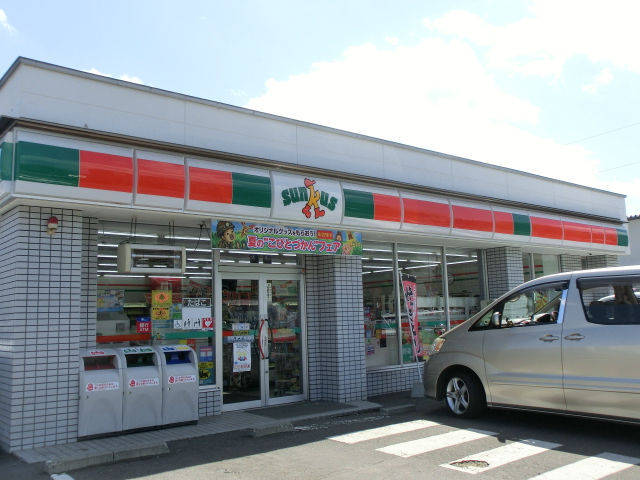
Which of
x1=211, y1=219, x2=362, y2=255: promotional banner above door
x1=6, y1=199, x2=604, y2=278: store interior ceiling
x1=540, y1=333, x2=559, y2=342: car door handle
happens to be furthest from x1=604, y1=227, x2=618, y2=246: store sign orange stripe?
x1=540, y1=333, x2=559, y2=342: car door handle

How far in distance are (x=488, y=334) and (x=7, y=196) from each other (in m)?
6.61

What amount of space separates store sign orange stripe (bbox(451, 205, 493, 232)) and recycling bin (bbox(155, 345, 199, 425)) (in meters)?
6.14

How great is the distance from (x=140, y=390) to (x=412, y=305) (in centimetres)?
567

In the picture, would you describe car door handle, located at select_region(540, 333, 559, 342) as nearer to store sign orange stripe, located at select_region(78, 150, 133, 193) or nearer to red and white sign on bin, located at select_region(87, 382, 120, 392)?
red and white sign on bin, located at select_region(87, 382, 120, 392)

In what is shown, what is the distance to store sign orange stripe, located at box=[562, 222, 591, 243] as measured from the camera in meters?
14.1

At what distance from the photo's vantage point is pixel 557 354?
7055 mm

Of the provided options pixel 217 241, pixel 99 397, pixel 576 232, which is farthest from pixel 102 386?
pixel 576 232

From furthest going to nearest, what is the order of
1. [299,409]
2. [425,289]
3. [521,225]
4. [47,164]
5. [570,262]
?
1. [570,262]
2. [521,225]
3. [425,289]
4. [299,409]
5. [47,164]

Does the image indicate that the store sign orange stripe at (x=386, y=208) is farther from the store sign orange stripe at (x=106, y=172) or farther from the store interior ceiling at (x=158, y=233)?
the store sign orange stripe at (x=106, y=172)

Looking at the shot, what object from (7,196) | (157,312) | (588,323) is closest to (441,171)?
(588,323)

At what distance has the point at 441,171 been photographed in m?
11.9

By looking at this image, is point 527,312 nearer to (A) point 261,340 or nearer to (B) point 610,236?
(A) point 261,340

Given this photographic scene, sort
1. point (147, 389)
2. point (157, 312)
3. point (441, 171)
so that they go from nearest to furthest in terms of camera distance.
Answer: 1. point (147, 389)
2. point (157, 312)
3. point (441, 171)

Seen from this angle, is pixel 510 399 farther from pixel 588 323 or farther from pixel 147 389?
pixel 147 389
